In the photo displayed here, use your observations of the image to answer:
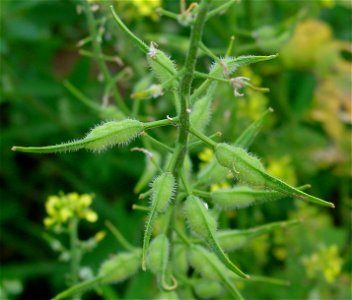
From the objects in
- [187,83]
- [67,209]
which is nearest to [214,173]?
[187,83]

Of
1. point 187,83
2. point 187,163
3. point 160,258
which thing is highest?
point 187,83

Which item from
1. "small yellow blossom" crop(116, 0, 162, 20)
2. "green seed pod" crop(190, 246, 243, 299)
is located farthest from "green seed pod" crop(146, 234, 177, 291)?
"small yellow blossom" crop(116, 0, 162, 20)

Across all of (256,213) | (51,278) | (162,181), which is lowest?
(51,278)

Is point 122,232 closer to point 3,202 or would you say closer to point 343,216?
point 3,202

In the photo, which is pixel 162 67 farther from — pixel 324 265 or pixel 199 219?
pixel 324 265

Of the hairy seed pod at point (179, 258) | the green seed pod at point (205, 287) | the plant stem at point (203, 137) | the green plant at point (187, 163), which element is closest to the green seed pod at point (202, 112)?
the green plant at point (187, 163)

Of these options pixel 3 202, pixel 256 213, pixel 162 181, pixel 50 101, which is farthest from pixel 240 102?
pixel 162 181
